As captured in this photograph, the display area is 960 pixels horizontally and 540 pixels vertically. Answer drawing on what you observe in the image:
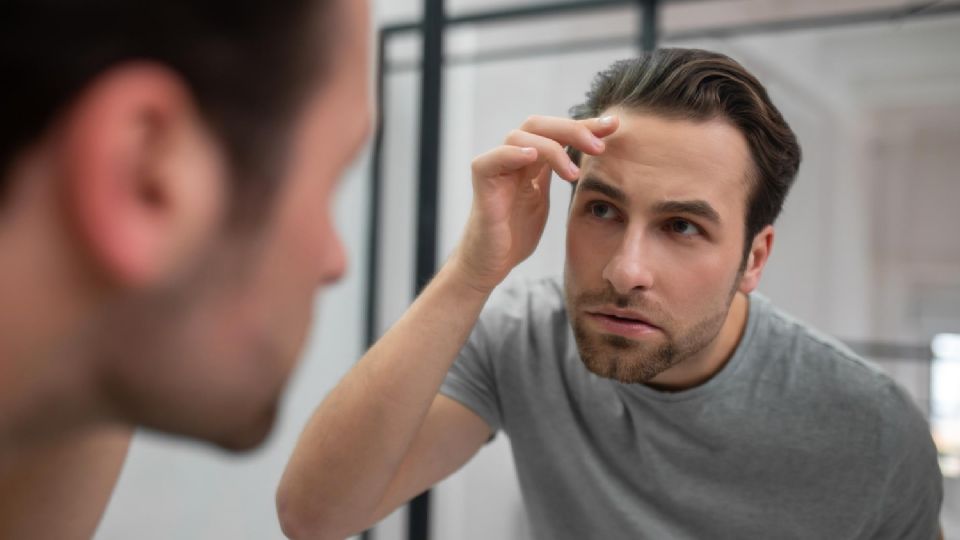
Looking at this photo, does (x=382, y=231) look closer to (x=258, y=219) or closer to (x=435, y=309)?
(x=435, y=309)

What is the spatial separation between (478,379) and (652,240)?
342 millimetres

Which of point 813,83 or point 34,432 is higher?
point 813,83

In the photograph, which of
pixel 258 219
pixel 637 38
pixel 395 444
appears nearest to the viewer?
pixel 258 219

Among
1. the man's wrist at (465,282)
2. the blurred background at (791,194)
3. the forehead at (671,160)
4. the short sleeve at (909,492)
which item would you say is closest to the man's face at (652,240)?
the forehead at (671,160)

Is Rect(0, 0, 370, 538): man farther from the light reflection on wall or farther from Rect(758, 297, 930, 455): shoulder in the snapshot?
the light reflection on wall

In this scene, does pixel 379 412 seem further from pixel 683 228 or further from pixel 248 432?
pixel 248 432

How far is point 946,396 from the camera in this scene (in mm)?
2229

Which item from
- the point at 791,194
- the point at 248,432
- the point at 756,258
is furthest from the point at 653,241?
the point at 791,194

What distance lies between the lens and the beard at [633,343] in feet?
3.09

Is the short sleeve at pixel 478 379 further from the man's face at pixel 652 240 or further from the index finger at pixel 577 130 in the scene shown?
the index finger at pixel 577 130

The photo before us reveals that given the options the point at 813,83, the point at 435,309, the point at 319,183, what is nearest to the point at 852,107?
the point at 813,83

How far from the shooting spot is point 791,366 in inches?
41.6

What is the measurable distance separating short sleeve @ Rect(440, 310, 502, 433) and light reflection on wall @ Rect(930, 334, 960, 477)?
1491mm

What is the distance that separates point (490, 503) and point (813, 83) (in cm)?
158
